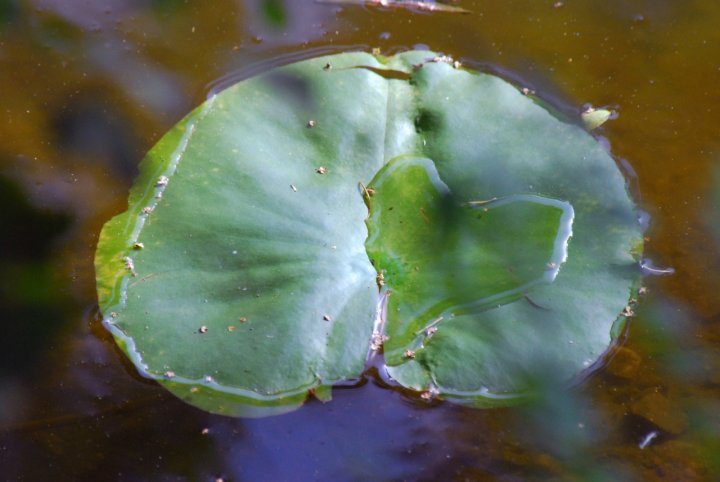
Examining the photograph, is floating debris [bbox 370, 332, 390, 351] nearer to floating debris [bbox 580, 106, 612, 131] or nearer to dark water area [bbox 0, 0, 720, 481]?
dark water area [bbox 0, 0, 720, 481]

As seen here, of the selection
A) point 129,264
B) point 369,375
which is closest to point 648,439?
point 369,375

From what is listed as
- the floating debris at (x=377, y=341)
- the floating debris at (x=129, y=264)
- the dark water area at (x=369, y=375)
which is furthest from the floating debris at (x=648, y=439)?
the floating debris at (x=129, y=264)

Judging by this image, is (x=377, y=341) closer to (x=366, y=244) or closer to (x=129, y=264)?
(x=366, y=244)

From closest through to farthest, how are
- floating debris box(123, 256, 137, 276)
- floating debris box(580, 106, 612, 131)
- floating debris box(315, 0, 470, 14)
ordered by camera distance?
1. floating debris box(123, 256, 137, 276)
2. floating debris box(580, 106, 612, 131)
3. floating debris box(315, 0, 470, 14)

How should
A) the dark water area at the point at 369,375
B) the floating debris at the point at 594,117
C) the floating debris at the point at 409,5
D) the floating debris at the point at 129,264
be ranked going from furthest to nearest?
the floating debris at the point at 409,5 < the floating debris at the point at 594,117 < the floating debris at the point at 129,264 < the dark water area at the point at 369,375

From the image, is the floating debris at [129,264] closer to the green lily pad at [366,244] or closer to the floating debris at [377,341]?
the green lily pad at [366,244]

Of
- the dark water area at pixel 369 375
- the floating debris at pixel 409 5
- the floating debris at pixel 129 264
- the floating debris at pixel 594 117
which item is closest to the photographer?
the dark water area at pixel 369 375

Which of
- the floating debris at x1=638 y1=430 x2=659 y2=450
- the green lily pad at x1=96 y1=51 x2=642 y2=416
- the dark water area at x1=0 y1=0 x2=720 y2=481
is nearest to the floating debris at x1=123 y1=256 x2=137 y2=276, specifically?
the green lily pad at x1=96 y1=51 x2=642 y2=416
